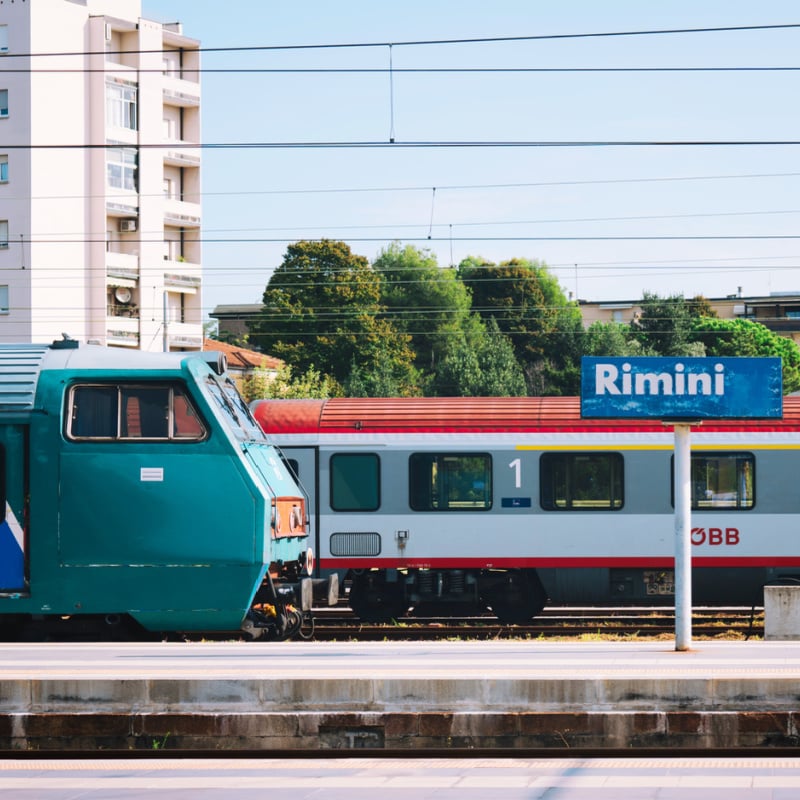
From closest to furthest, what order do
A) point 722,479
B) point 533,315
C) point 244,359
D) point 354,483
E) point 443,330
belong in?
point 722,479 → point 354,483 → point 244,359 → point 533,315 → point 443,330

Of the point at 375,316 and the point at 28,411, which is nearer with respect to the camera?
the point at 28,411

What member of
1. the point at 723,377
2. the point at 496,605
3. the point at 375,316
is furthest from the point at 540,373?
the point at 723,377

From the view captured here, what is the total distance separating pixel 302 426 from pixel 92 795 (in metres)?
11.8

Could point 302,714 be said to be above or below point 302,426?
below

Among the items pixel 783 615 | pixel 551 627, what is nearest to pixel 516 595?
pixel 551 627

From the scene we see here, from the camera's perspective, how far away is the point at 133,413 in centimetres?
1401

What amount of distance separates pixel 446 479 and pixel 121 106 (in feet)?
154

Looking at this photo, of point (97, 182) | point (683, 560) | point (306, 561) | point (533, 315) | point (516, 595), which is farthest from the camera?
point (533, 315)

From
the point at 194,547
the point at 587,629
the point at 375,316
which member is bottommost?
the point at 587,629

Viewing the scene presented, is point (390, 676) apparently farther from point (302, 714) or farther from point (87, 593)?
point (87, 593)

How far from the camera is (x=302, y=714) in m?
10.7

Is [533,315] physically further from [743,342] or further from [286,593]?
[286,593]

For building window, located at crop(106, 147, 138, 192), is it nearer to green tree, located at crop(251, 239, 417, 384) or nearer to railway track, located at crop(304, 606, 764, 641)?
green tree, located at crop(251, 239, 417, 384)

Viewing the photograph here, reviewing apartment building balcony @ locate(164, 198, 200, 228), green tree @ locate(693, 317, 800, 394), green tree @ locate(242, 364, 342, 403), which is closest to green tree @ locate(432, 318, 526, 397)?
green tree @ locate(242, 364, 342, 403)
